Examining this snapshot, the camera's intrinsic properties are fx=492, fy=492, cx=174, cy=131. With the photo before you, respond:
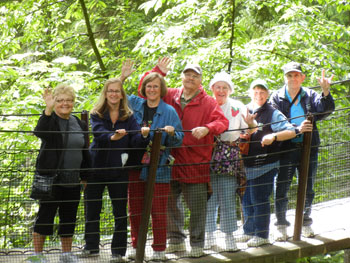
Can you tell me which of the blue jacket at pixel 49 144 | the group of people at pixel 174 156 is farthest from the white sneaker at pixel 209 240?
the blue jacket at pixel 49 144

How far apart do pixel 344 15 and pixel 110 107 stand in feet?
26.2

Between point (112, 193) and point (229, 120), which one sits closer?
point (112, 193)

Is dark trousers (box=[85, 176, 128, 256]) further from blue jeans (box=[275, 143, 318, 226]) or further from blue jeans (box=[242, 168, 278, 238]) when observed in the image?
blue jeans (box=[275, 143, 318, 226])

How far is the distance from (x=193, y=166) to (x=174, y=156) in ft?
0.57

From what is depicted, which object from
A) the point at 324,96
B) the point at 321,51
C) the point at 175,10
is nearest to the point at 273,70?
the point at 321,51

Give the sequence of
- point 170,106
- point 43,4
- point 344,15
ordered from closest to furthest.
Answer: point 170,106 < point 43,4 < point 344,15

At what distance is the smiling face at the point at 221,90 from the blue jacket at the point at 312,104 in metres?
0.56

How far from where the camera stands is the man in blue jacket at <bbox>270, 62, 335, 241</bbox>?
4.18m

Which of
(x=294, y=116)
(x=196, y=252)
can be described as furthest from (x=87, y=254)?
(x=294, y=116)

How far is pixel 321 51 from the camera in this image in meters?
6.71

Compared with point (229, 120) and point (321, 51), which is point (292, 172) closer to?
point (229, 120)

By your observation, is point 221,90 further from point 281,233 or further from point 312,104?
point 281,233

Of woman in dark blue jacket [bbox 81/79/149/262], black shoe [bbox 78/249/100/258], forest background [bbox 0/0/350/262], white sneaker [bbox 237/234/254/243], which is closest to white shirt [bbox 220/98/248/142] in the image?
woman in dark blue jacket [bbox 81/79/149/262]

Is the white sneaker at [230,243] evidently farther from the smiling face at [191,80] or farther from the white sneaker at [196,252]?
the smiling face at [191,80]
